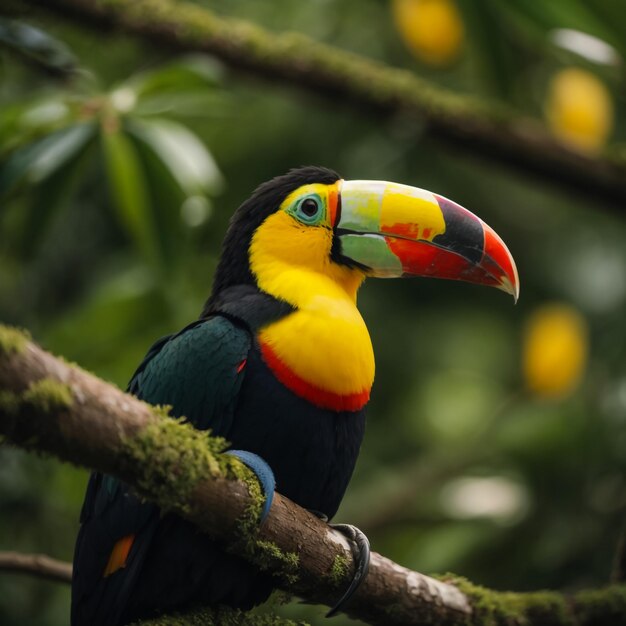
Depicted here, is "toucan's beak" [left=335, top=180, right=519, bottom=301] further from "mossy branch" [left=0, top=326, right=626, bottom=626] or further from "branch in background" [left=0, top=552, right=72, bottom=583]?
"branch in background" [left=0, top=552, right=72, bottom=583]

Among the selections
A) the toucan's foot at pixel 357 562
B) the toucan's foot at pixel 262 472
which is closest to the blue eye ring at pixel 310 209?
the toucan's foot at pixel 262 472

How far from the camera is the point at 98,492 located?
3.41m

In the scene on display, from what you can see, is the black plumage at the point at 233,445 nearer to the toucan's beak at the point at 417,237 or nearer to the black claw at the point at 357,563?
the black claw at the point at 357,563

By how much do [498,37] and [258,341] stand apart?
2.67 metres

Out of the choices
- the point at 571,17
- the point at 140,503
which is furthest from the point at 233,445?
the point at 571,17

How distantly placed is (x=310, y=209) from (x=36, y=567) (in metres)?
1.65

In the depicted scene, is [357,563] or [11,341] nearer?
[11,341]

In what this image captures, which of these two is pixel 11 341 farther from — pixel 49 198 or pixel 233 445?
pixel 49 198

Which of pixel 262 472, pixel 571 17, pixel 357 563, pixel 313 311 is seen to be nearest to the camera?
pixel 262 472

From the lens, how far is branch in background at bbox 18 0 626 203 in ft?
18.0

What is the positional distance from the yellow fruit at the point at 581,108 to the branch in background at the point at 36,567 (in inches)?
156

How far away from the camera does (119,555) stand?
335cm

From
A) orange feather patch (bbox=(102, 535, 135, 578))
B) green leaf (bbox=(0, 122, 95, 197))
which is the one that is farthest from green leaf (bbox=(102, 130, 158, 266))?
orange feather patch (bbox=(102, 535, 135, 578))

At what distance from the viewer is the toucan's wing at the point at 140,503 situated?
10.9ft
